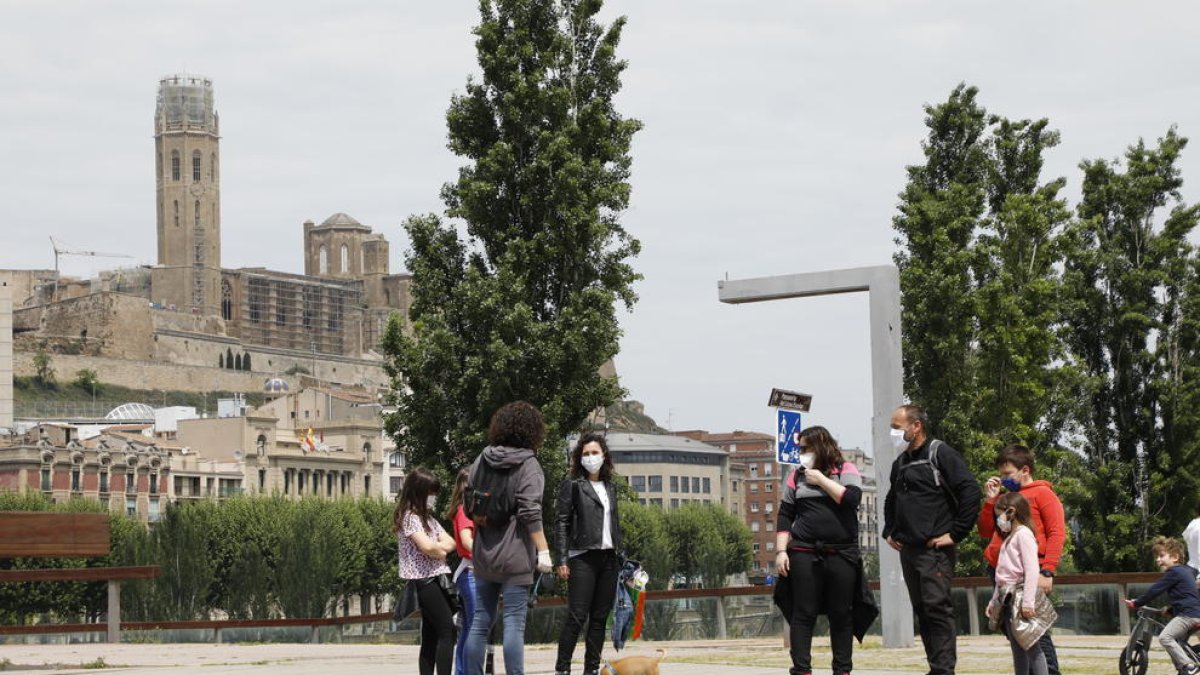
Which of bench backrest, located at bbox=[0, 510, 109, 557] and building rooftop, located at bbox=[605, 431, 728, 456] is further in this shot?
building rooftop, located at bbox=[605, 431, 728, 456]

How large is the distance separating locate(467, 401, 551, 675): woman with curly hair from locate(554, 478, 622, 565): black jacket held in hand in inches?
59.0

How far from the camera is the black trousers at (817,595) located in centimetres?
1251

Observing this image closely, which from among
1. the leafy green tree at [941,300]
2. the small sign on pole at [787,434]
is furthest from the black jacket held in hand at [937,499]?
the leafy green tree at [941,300]

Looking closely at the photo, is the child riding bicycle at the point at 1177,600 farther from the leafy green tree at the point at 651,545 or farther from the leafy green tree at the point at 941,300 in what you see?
the leafy green tree at the point at 651,545

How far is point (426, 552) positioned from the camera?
13039 mm

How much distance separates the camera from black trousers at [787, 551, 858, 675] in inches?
492

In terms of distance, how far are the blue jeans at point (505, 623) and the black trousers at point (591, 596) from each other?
5.15ft

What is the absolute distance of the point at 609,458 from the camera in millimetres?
14023

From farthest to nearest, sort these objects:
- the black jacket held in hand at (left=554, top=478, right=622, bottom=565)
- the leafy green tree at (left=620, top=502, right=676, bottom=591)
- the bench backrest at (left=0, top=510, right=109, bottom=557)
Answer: the leafy green tree at (left=620, top=502, right=676, bottom=591)
the bench backrest at (left=0, top=510, right=109, bottom=557)
the black jacket held in hand at (left=554, top=478, right=622, bottom=565)

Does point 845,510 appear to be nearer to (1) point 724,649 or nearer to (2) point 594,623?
(2) point 594,623

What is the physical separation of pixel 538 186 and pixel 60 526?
367 inches

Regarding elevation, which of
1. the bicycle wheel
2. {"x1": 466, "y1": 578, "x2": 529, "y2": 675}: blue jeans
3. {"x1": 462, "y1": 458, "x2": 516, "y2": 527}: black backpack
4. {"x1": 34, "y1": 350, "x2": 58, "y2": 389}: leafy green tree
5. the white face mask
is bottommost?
the bicycle wheel

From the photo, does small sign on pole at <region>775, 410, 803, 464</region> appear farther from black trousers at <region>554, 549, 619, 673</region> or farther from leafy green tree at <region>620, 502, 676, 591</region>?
leafy green tree at <region>620, 502, 676, 591</region>

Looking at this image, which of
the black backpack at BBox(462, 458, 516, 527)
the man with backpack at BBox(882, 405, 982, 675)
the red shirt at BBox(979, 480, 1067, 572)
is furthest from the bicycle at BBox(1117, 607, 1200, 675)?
the black backpack at BBox(462, 458, 516, 527)
